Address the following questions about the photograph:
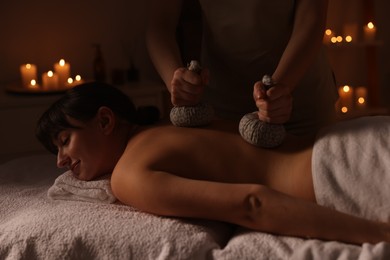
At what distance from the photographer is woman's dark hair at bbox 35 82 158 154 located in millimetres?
1588

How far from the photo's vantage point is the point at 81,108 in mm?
1594

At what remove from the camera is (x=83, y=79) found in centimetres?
333

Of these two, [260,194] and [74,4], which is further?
[74,4]

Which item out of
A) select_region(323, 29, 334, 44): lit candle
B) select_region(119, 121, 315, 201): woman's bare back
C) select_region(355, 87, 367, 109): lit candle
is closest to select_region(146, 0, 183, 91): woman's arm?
select_region(119, 121, 315, 201): woman's bare back

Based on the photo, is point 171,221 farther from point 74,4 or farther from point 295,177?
point 74,4

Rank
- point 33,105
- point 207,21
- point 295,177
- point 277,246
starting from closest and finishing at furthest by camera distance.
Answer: point 277,246 < point 295,177 < point 207,21 < point 33,105

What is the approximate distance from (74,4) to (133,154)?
84.2 inches

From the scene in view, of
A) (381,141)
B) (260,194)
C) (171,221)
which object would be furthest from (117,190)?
(381,141)

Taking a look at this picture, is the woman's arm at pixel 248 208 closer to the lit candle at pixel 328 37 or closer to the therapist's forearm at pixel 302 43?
the therapist's forearm at pixel 302 43

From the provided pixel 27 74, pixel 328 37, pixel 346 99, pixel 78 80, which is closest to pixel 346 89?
pixel 346 99

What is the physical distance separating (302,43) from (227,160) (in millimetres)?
408

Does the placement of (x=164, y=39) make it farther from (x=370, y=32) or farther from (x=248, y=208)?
(x=370, y=32)

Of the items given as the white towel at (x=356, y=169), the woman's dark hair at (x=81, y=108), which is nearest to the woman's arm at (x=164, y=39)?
the woman's dark hair at (x=81, y=108)

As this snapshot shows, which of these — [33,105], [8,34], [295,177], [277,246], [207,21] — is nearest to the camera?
[277,246]
